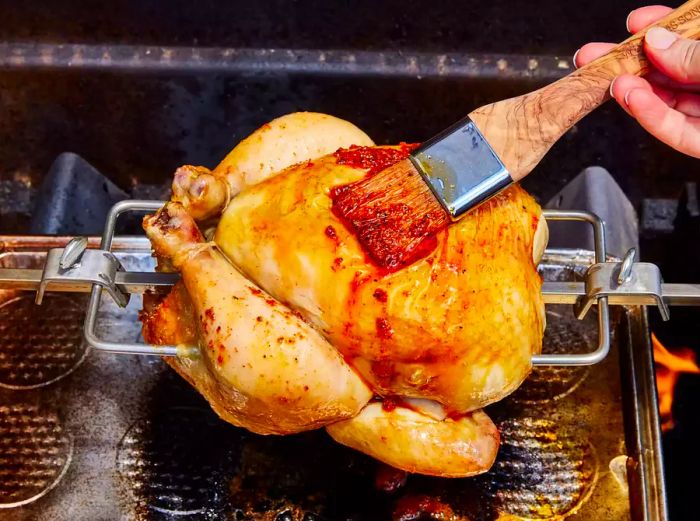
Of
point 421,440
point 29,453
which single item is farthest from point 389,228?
point 29,453

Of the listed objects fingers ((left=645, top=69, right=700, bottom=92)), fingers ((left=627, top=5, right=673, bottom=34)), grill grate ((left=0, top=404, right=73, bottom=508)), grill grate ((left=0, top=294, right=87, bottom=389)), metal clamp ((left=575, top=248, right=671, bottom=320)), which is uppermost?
fingers ((left=627, top=5, right=673, bottom=34))

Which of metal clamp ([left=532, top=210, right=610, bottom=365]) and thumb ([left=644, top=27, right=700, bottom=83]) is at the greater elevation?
thumb ([left=644, top=27, right=700, bottom=83])

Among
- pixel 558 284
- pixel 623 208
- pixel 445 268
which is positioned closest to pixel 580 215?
pixel 558 284

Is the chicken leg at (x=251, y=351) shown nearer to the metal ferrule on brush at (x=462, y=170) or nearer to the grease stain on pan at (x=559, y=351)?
the metal ferrule on brush at (x=462, y=170)

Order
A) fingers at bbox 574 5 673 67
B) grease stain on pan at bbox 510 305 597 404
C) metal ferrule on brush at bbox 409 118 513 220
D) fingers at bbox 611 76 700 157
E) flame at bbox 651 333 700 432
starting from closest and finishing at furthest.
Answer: metal ferrule on brush at bbox 409 118 513 220, fingers at bbox 611 76 700 157, fingers at bbox 574 5 673 67, grease stain on pan at bbox 510 305 597 404, flame at bbox 651 333 700 432

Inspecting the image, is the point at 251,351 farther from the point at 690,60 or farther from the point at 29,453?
the point at 690,60

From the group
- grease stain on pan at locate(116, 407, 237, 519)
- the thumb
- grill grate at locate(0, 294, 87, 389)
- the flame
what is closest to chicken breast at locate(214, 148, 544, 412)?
the thumb

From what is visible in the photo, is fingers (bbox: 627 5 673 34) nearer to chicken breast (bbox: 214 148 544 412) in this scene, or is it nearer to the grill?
the grill

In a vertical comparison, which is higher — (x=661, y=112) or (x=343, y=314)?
(x=661, y=112)
